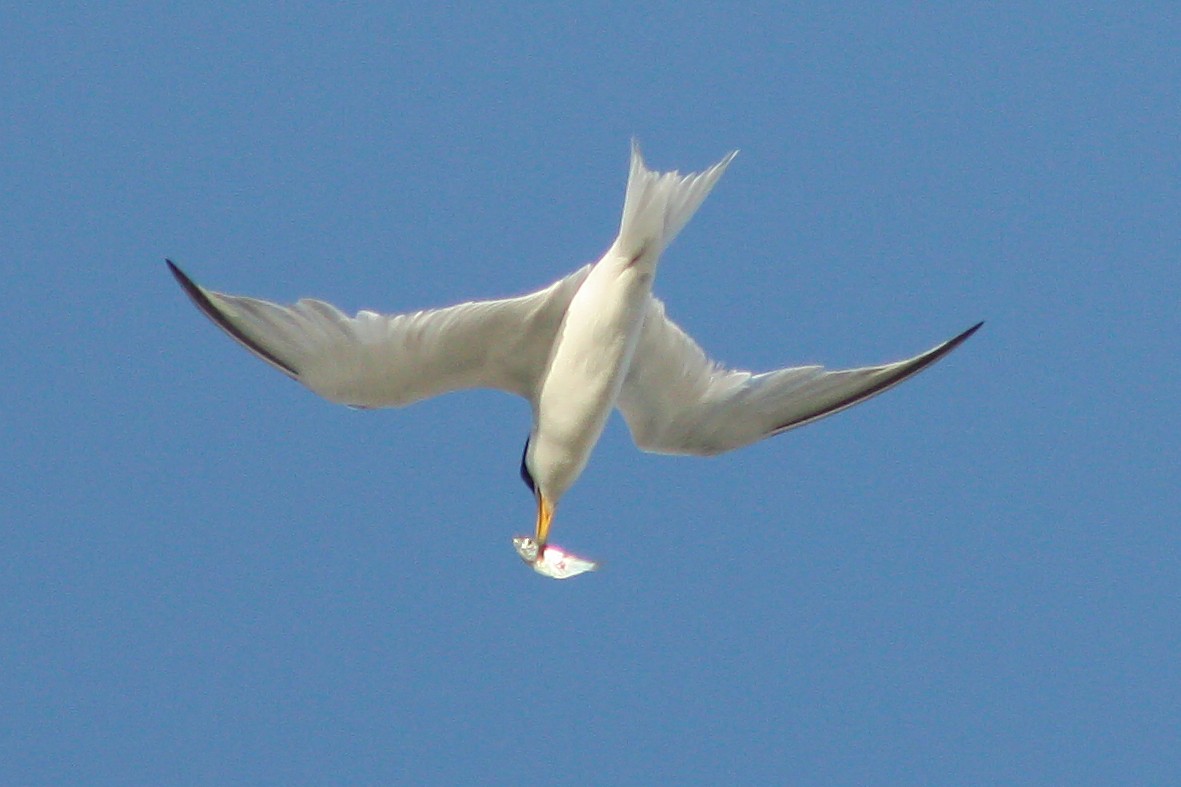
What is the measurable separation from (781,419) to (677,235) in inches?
68.0

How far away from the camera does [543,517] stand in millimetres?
12305

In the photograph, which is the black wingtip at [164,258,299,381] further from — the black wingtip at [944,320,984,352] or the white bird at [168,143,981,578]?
the black wingtip at [944,320,984,352]

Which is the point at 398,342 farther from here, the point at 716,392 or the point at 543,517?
the point at 716,392

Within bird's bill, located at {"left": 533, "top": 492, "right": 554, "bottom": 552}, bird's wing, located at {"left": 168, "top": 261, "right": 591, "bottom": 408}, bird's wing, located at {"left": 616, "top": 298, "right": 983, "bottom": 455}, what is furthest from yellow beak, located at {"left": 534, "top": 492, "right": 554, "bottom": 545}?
bird's wing, located at {"left": 616, "top": 298, "right": 983, "bottom": 455}

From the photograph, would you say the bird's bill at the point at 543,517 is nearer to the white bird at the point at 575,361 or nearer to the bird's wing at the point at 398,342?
the white bird at the point at 575,361

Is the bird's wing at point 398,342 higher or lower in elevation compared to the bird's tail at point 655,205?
lower

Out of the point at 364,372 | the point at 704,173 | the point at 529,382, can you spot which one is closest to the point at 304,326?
the point at 364,372

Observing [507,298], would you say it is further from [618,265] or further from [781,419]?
[781,419]

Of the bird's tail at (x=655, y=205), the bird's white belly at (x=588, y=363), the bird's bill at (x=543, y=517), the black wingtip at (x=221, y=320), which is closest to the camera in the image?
the black wingtip at (x=221, y=320)

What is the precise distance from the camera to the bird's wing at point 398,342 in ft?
37.5

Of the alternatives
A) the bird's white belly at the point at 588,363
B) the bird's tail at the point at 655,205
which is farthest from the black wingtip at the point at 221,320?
the bird's tail at the point at 655,205

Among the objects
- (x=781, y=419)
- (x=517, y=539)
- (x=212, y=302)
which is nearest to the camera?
(x=212, y=302)

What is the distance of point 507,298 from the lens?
11.8m

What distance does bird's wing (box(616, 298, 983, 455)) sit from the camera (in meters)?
12.5
